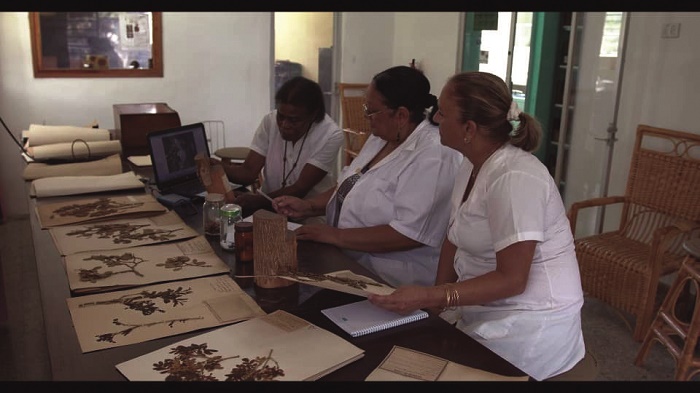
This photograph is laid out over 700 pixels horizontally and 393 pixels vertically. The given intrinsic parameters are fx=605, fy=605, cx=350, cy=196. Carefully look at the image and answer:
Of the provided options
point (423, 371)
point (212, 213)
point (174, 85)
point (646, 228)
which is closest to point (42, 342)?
point (212, 213)

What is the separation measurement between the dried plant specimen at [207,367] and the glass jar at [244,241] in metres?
0.53

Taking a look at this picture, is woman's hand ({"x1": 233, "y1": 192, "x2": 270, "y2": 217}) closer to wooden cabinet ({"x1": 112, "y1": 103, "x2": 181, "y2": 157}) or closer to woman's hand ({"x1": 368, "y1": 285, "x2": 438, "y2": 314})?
woman's hand ({"x1": 368, "y1": 285, "x2": 438, "y2": 314})

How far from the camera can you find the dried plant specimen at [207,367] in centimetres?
113

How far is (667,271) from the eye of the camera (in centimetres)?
305

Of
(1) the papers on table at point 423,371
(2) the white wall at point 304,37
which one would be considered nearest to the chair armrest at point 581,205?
(1) the papers on table at point 423,371

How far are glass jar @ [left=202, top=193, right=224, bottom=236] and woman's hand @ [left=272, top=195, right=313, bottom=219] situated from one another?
0.29 meters

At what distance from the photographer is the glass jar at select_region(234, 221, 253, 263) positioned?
1.73 metres

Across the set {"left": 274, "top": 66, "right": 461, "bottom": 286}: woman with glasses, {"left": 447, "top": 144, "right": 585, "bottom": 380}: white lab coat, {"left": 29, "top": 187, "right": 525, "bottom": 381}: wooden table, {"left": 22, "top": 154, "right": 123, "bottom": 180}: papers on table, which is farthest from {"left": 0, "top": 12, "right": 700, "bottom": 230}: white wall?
{"left": 29, "top": 187, "right": 525, "bottom": 381}: wooden table

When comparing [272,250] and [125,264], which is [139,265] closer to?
[125,264]

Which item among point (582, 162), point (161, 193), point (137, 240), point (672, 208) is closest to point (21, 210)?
point (161, 193)

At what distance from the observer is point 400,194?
1.98 metres

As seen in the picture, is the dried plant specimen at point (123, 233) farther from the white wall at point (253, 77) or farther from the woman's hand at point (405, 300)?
the white wall at point (253, 77)

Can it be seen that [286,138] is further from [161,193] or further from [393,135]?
[393,135]
